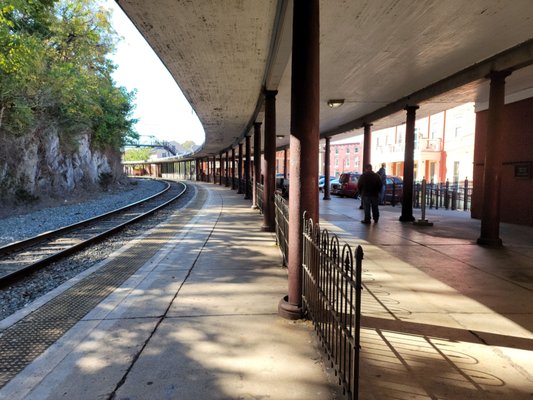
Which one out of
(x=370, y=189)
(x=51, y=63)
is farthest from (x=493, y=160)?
(x=51, y=63)

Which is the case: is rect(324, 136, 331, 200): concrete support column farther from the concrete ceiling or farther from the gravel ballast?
the concrete ceiling

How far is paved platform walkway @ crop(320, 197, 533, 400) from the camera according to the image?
2.99 meters

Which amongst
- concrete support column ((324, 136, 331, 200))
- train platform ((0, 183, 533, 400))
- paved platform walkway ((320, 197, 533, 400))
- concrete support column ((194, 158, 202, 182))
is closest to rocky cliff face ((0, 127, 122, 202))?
train platform ((0, 183, 533, 400))

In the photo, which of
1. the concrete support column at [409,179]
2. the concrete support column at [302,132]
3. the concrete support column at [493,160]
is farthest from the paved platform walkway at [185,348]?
the concrete support column at [409,179]

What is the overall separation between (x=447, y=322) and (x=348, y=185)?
1971 cm

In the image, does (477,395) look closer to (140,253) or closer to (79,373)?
(79,373)

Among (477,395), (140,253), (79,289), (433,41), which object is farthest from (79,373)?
(433,41)

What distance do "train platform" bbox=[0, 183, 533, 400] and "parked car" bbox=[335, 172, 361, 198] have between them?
16.1 metres

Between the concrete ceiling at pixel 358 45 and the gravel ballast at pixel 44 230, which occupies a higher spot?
the concrete ceiling at pixel 358 45

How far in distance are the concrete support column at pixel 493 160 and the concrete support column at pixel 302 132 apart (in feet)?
18.4

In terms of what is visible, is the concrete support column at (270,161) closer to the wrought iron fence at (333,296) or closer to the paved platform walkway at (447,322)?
the paved platform walkway at (447,322)

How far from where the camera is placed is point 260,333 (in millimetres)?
3896

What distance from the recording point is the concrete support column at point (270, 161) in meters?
10.5

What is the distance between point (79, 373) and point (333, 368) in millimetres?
2060
